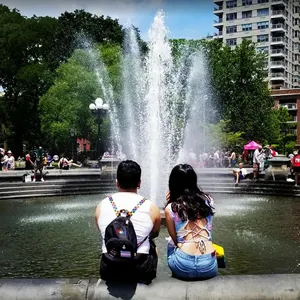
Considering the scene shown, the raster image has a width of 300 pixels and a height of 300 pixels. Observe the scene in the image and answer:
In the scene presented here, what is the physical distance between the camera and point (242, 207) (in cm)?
1347

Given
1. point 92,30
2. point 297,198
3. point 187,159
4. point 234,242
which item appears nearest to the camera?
point 234,242

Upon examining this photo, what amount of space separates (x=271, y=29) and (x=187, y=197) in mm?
83167

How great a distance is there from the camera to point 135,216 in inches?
138

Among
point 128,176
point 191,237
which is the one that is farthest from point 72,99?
point 191,237

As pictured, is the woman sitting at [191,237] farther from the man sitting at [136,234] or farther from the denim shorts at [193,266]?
the man sitting at [136,234]

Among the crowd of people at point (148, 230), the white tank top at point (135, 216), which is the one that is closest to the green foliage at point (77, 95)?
the crowd of people at point (148, 230)

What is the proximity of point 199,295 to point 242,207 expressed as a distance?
10.4 metres

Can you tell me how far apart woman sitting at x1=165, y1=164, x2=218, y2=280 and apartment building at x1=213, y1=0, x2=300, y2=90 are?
7863 centimetres

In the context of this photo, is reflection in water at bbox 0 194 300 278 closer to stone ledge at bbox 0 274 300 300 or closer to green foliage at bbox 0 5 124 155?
stone ledge at bbox 0 274 300 300

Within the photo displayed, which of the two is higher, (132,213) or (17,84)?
(17,84)

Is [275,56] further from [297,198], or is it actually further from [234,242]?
[234,242]

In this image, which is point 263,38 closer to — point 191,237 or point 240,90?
point 240,90

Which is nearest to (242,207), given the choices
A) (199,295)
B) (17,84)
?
(199,295)

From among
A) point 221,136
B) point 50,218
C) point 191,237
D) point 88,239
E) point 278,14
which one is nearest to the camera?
point 191,237
